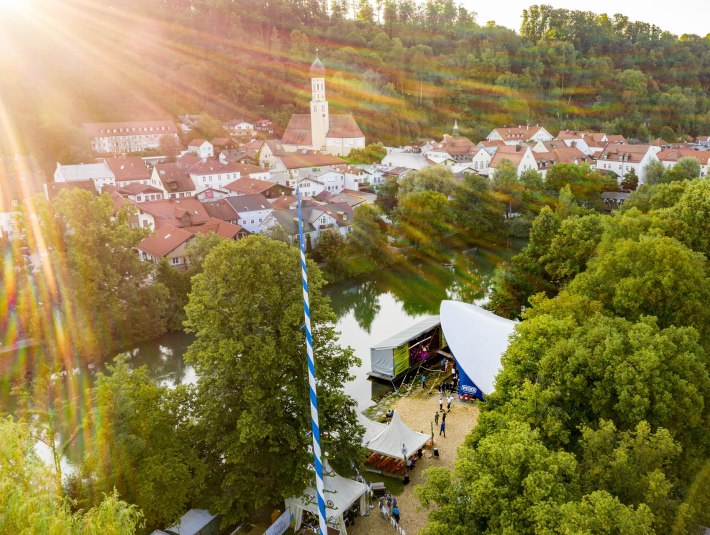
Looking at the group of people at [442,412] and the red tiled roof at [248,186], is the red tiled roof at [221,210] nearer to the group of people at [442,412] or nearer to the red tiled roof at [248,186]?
the red tiled roof at [248,186]

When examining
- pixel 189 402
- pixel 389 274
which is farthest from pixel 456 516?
pixel 389 274

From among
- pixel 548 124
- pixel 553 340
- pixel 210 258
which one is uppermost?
pixel 210 258

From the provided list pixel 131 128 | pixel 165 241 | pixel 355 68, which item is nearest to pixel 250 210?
pixel 165 241

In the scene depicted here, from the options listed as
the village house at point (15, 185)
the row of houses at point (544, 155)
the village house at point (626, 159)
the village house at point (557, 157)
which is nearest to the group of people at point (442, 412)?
the village house at point (15, 185)

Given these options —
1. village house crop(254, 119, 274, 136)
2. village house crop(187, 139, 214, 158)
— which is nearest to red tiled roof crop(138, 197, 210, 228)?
village house crop(187, 139, 214, 158)

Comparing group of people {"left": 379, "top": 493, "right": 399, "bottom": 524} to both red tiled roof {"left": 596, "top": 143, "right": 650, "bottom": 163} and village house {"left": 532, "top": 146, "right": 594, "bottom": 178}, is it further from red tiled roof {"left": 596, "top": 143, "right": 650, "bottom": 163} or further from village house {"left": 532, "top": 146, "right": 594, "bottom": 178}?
red tiled roof {"left": 596, "top": 143, "right": 650, "bottom": 163}

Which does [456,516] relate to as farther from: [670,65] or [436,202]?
[670,65]
